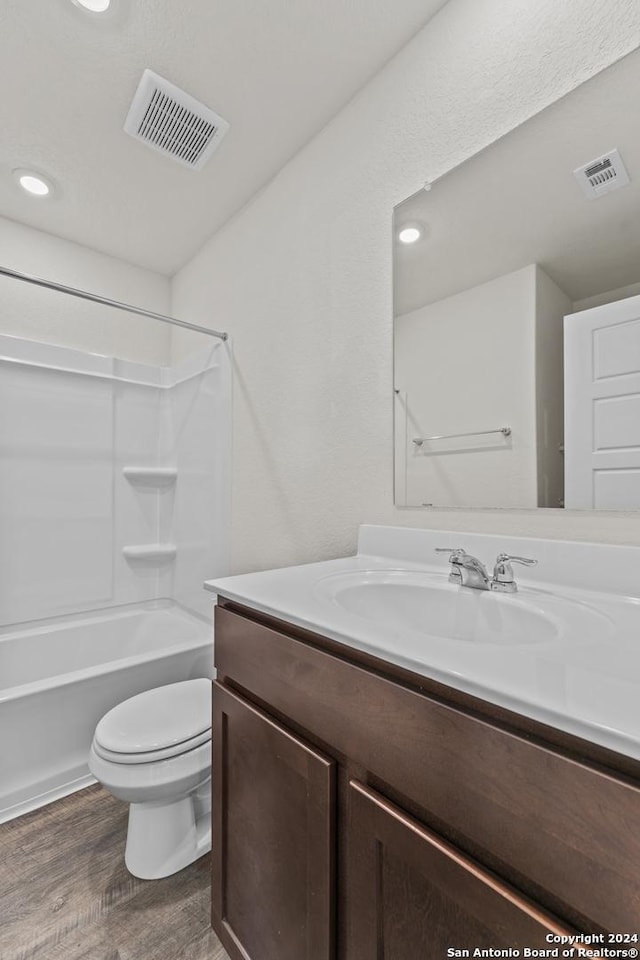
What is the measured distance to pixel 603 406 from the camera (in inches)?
36.9

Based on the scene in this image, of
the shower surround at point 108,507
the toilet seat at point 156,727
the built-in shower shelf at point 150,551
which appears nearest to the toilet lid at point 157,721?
the toilet seat at point 156,727

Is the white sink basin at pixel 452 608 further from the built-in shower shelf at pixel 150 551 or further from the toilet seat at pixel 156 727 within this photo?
the built-in shower shelf at pixel 150 551

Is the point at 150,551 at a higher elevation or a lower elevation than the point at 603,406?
lower

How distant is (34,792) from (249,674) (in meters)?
1.34

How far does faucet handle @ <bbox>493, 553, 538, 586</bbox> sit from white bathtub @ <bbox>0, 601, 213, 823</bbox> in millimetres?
1396

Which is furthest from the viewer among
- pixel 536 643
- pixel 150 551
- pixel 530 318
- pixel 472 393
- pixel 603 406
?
pixel 150 551

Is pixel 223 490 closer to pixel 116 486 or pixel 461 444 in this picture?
pixel 116 486

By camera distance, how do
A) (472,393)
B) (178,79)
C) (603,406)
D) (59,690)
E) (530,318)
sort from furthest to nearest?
(59,690) → (178,79) → (472,393) → (530,318) → (603,406)

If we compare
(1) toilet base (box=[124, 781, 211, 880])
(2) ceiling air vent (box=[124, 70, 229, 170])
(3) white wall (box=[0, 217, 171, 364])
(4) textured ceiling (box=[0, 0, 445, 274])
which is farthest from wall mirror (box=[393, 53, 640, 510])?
(3) white wall (box=[0, 217, 171, 364])

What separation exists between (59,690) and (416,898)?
59.1 inches

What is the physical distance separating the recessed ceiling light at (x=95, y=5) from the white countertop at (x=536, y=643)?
5.41 feet

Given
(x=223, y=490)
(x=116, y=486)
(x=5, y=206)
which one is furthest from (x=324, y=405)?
(x=5, y=206)

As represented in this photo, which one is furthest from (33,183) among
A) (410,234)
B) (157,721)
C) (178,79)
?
(157,721)

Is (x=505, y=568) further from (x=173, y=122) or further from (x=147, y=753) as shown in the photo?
(x=173, y=122)
